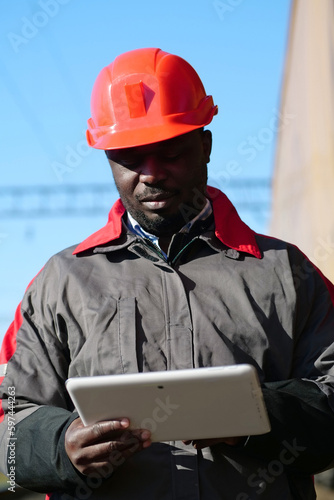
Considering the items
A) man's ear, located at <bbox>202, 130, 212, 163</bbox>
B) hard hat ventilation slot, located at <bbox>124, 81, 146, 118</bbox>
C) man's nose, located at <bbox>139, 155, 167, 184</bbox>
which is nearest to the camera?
man's nose, located at <bbox>139, 155, 167, 184</bbox>

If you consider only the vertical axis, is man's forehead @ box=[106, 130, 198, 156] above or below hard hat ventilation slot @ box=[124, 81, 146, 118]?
below

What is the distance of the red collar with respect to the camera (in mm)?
2342

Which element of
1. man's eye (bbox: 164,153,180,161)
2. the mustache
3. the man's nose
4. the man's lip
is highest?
man's eye (bbox: 164,153,180,161)

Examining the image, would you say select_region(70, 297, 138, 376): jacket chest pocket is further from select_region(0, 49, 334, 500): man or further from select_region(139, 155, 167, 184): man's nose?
select_region(139, 155, 167, 184): man's nose

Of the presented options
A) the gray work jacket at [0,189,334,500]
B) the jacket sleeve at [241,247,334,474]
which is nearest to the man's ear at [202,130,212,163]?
the gray work jacket at [0,189,334,500]

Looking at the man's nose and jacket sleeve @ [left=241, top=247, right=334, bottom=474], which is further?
the man's nose

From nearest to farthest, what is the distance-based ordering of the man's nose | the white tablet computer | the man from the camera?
the white tablet computer < the man < the man's nose

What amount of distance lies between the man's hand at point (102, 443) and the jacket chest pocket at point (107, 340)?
0.18 m

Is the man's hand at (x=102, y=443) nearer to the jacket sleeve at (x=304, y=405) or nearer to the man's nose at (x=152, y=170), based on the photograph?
the jacket sleeve at (x=304, y=405)

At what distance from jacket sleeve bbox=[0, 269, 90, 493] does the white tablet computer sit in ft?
0.68

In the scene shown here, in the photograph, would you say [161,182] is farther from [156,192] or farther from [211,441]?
[211,441]


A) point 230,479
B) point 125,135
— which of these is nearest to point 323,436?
point 230,479
